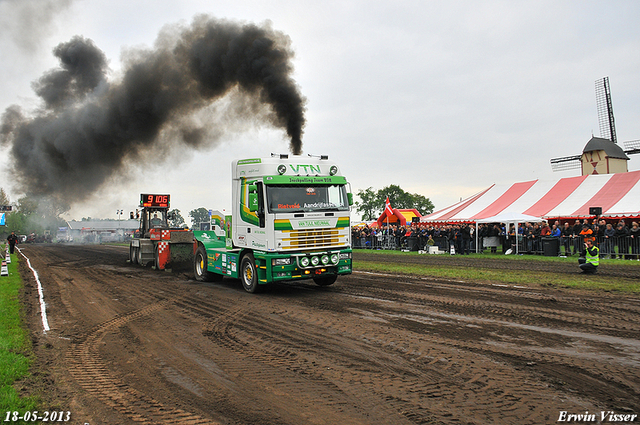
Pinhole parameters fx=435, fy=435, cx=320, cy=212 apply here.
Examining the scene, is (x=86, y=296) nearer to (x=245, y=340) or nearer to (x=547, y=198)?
(x=245, y=340)

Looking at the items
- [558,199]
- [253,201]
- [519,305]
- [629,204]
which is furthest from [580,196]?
[253,201]

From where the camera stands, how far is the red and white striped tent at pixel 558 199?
2152 centimetres

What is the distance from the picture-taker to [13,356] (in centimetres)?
532

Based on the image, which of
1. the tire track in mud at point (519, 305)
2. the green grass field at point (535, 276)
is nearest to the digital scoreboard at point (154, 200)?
the green grass field at point (535, 276)

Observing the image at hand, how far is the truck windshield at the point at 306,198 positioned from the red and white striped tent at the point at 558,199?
53.3 ft

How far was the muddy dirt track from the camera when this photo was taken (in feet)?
12.5

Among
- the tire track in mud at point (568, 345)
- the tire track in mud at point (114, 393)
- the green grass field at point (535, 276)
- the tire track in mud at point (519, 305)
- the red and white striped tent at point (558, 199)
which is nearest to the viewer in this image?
the tire track in mud at point (114, 393)

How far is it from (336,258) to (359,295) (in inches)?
41.7

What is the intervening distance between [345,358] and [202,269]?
8844mm

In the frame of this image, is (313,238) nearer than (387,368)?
No

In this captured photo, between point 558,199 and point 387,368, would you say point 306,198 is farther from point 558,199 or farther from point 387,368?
point 558,199

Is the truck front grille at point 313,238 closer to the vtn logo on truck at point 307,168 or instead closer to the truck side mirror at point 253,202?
the truck side mirror at point 253,202

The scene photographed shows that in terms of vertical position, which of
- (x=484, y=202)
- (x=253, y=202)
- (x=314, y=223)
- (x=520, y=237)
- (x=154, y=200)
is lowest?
(x=520, y=237)

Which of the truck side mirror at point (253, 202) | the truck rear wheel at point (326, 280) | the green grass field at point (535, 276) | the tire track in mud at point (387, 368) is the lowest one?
the tire track in mud at point (387, 368)
